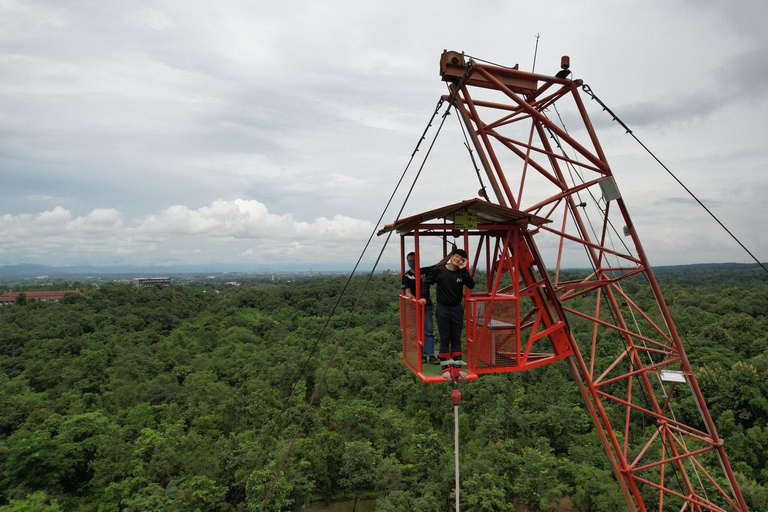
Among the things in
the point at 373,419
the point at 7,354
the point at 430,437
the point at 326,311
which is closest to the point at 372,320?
the point at 326,311

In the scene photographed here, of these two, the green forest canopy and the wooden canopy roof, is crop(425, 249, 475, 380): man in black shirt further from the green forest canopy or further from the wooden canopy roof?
the green forest canopy

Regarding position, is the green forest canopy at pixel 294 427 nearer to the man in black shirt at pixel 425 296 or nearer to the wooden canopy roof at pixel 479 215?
the wooden canopy roof at pixel 479 215

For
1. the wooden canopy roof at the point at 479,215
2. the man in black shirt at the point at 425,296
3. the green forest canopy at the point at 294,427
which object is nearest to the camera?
the wooden canopy roof at the point at 479,215

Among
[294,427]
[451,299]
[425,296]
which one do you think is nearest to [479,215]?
[451,299]

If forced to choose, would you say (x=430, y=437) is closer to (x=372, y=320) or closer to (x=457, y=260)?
(x=457, y=260)

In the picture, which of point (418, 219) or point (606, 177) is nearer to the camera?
point (418, 219)

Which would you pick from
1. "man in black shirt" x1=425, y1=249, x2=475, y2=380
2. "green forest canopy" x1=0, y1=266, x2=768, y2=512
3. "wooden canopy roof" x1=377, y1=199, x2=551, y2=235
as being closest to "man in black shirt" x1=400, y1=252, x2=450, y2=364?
"man in black shirt" x1=425, y1=249, x2=475, y2=380

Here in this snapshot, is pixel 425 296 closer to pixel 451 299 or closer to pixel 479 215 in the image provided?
pixel 451 299

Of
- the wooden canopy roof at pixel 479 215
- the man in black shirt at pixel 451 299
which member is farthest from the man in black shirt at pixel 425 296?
the wooden canopy roof at pixel 479 215

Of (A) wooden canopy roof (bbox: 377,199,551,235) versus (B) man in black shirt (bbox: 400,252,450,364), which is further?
(B) man in black shirt (bbox: 400,252,450,364)
